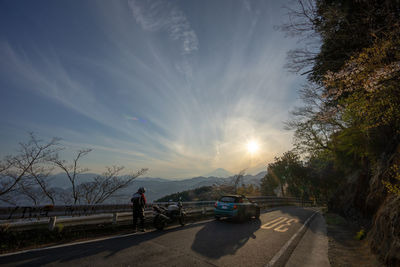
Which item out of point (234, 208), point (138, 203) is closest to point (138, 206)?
point (138, 203)

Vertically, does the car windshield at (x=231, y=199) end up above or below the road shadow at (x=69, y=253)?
above

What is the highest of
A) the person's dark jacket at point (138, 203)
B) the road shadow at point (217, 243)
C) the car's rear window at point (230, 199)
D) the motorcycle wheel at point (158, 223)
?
the person's dark jacket at point (138, 203)

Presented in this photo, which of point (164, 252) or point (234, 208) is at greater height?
point (234, 208)

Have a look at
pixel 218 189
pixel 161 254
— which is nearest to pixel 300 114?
pixel 161 254

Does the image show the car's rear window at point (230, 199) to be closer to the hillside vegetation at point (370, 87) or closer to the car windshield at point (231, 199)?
the car windshield at point (231, 199)

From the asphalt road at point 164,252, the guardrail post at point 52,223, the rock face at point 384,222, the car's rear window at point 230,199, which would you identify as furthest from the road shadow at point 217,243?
the guardrail post at point 52,223

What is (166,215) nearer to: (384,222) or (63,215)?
(63,215)

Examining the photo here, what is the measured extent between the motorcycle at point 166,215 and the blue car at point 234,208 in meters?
2.34

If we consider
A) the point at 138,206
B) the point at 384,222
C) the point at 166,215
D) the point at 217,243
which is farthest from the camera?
the point at 166,215

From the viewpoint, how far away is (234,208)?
8.76 m

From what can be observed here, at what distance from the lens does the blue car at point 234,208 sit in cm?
873

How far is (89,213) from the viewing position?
20.0 ft

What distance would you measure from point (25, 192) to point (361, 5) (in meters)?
19.8

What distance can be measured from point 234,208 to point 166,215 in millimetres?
3552
